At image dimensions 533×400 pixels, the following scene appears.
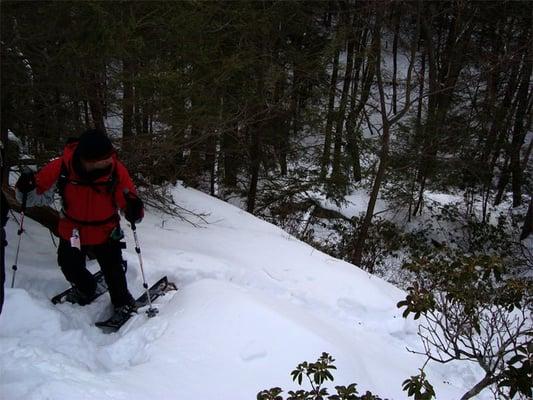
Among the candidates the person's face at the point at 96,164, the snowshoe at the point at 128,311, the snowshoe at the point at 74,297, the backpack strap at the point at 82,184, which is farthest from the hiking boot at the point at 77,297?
the person's face at the point at 96,164

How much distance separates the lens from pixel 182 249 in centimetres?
597

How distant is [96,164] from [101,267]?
3.62 ft

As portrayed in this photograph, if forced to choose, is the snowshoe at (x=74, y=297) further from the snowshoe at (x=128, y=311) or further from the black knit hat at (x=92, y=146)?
the black knit hat at (x=92, y=146)

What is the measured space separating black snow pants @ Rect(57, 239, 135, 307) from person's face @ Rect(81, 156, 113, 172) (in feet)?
2.57

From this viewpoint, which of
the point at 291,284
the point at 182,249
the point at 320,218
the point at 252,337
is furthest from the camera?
the point at 320,218

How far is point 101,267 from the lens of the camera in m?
4.40

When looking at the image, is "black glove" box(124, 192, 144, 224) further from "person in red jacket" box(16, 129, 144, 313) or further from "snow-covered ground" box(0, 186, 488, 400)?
"snow-covered ground" box(0, 186, 488, 400)

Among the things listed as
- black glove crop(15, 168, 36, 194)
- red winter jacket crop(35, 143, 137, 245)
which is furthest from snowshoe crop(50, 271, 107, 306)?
black glove crop(15, 168, 36, 194)

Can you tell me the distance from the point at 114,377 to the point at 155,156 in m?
4.35

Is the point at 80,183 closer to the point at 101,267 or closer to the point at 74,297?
the point at 101,267

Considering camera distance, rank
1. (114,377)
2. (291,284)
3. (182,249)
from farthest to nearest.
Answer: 1. (182,249)
2. (291,284)
3. (114,377)

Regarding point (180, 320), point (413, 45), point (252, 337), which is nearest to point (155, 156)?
point (180, 320)

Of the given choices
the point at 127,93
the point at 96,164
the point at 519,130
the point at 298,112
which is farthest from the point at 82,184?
the point at 519,130

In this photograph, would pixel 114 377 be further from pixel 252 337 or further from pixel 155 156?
pixel 155 156
